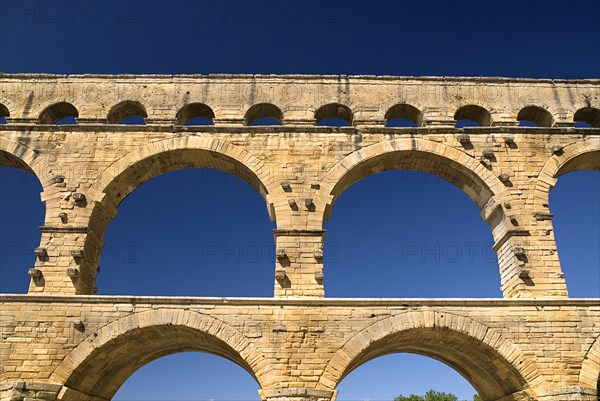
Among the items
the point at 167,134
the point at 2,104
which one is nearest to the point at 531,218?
the point at 167,134

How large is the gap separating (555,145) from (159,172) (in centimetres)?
924

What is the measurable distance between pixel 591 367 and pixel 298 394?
540cm

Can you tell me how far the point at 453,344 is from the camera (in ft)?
35.5

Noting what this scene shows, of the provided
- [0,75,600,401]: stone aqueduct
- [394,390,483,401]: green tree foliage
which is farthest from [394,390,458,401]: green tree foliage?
[0,75,600,401]: stone aqueduct

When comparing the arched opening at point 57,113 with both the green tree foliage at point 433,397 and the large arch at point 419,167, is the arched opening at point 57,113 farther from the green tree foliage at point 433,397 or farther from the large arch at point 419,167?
the green tree foliage at point 433,397

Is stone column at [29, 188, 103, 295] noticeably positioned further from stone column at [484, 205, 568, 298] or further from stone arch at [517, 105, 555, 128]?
stone arch at [517, 105, 555, 128]

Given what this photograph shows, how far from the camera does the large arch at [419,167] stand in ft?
38.1

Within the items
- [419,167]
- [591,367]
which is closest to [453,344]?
[591,367]

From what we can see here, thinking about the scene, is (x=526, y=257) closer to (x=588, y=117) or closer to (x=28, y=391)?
(x=588, y=117)

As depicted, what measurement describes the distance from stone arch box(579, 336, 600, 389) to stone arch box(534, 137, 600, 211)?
3047 millimetres

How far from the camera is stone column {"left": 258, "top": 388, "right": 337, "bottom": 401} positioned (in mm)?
9281

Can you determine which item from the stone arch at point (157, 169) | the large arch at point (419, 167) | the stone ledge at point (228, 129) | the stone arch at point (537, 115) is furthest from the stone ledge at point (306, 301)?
the stone arch at point (537, 115)

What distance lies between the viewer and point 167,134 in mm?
12094

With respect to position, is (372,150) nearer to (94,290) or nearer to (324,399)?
(324,399)
